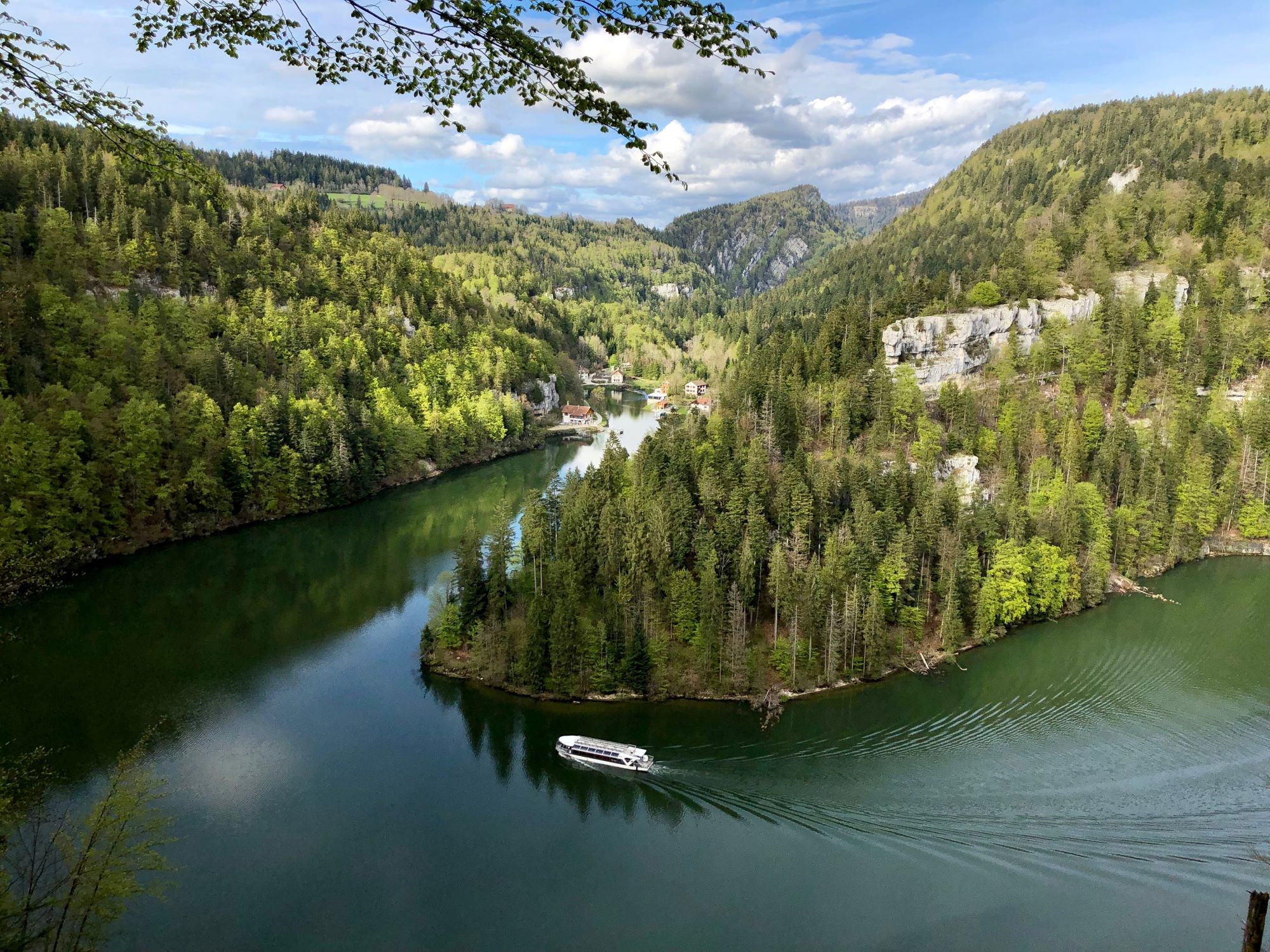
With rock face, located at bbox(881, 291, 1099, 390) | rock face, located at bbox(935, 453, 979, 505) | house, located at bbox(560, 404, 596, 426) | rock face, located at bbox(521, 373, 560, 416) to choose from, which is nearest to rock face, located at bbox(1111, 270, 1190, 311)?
rock face, located at bbox(881, 291, 1099, 390)

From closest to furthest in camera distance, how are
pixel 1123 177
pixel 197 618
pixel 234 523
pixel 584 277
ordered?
pixel 197 618 → pixel 234 523 → pixel 1123 177 → pixel 584 277

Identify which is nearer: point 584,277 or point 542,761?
point 542,761

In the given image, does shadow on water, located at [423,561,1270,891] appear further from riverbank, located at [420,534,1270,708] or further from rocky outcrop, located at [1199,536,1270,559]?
rocky outcrop, located at [1199,536,1270,559]

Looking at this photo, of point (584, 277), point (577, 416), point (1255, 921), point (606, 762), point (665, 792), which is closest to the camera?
point (1255, 921)

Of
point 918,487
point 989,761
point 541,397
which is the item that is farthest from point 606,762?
point 541,397

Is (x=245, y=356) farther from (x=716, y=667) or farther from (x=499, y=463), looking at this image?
(x=716, y=667)

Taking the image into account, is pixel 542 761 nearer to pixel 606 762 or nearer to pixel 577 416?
pixel 606 762

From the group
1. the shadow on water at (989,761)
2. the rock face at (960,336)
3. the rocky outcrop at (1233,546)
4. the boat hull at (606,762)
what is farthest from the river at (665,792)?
the rock face at (960,336)
